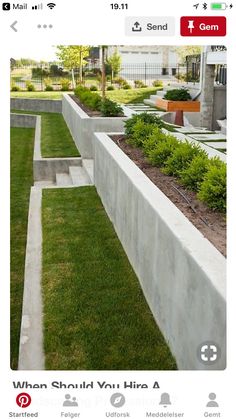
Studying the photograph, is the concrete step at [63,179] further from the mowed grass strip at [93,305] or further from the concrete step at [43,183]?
the mowed grass strip at [93,305]

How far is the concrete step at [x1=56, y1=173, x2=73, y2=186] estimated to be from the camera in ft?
37.3

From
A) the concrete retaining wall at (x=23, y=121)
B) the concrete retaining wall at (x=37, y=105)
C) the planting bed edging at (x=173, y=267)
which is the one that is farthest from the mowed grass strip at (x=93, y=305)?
the concrete retaining wall at (x=37, y=105)

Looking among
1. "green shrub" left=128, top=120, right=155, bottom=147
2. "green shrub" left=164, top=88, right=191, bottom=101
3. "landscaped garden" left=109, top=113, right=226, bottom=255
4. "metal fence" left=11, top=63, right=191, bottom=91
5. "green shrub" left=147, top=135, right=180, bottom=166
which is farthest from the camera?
"metal fence" left=11, top=63, right=191, bottom=91

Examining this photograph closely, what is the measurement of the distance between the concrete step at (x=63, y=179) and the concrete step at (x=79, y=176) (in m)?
0.16

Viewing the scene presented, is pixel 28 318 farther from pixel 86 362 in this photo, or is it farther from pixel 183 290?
pixel 183 290

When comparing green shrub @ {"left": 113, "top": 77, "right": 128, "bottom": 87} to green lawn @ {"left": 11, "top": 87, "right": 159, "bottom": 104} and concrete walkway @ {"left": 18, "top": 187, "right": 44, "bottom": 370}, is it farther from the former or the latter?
concrete walkway @ {"left": 18, "top": 187, "right": 44, "bottom": 370}

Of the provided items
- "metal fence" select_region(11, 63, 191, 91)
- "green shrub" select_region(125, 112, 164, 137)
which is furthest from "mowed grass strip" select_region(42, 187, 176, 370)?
"metal fence" select_region(11, 63, 191, 91)

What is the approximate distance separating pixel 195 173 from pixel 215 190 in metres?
0.89

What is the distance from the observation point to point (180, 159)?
21.0ft

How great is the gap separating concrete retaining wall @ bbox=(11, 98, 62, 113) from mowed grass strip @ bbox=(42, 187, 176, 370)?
56.7ft

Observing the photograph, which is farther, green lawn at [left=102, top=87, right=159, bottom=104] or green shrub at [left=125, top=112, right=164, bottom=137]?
green lawn at [left=102, top=87, right=159, bottom=104]

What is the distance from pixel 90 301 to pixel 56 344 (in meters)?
0.84
